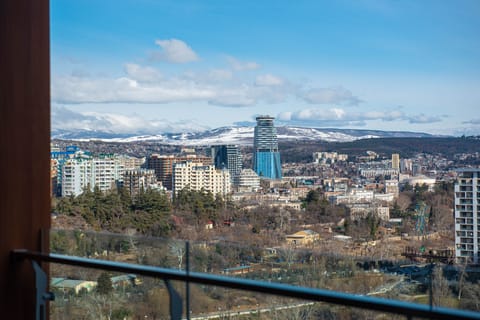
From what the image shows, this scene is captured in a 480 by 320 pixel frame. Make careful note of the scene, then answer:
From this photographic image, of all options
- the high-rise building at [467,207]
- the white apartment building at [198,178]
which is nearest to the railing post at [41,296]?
the high-rise building at [467,207]

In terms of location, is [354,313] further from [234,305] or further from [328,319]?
[234,305]

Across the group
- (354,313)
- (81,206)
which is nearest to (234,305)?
(354,313)

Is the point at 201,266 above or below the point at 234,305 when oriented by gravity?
above

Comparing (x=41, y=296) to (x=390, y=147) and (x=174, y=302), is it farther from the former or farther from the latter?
(x=390, y=147)

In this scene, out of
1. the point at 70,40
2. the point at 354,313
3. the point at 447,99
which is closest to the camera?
the point at 354,313

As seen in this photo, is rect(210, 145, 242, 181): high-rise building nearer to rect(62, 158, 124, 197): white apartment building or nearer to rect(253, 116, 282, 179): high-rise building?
rect(253, 116, 282, 179): high-rise building

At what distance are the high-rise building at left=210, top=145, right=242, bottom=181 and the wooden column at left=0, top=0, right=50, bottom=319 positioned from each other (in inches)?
525

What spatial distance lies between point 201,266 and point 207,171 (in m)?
13.9

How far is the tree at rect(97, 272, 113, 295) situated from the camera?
1.73 metres

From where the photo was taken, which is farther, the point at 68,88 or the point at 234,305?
the point at 68,88

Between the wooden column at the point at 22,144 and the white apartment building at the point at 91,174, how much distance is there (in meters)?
12.5

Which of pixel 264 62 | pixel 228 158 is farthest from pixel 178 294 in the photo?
pixel 264 62

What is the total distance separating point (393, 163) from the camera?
42.1 ft

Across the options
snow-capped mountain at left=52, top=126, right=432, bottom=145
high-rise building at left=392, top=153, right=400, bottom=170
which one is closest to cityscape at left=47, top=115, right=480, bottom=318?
high-rise building at left=392, top=153, right=400, bottom=170
